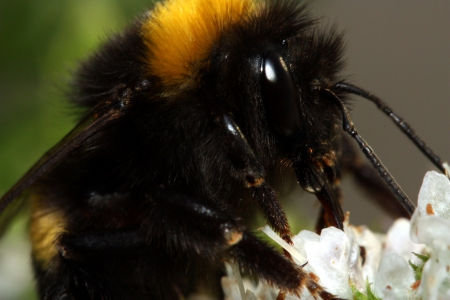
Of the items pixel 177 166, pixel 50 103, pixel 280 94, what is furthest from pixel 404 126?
pixel 50 103

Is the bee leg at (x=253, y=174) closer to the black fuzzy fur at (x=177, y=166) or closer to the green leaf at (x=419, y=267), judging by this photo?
the black fuzzy fur at (x=177, y=166)

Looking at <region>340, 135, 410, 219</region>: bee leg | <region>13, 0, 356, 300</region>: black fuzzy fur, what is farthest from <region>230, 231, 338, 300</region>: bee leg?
<region>340, 135, 410, 219</region>: bee leg

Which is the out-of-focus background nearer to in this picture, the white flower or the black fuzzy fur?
the black fuzzy fur

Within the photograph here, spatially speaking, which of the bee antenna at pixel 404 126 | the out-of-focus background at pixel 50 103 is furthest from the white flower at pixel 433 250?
the out-of-focus background at pixel 50 103

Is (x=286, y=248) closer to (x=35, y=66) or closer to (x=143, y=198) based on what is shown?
(x=143, y=198)

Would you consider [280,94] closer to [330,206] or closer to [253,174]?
[253,174]

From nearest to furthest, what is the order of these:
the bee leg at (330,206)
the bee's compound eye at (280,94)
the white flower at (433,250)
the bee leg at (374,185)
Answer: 1. the white flower at (433,250)
2. the bee's compound eye at (280,94)
3. the bee leg at (330,206)
4. the bee leg at (374,185)

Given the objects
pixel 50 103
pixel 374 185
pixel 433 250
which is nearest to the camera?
pixel 433 250
